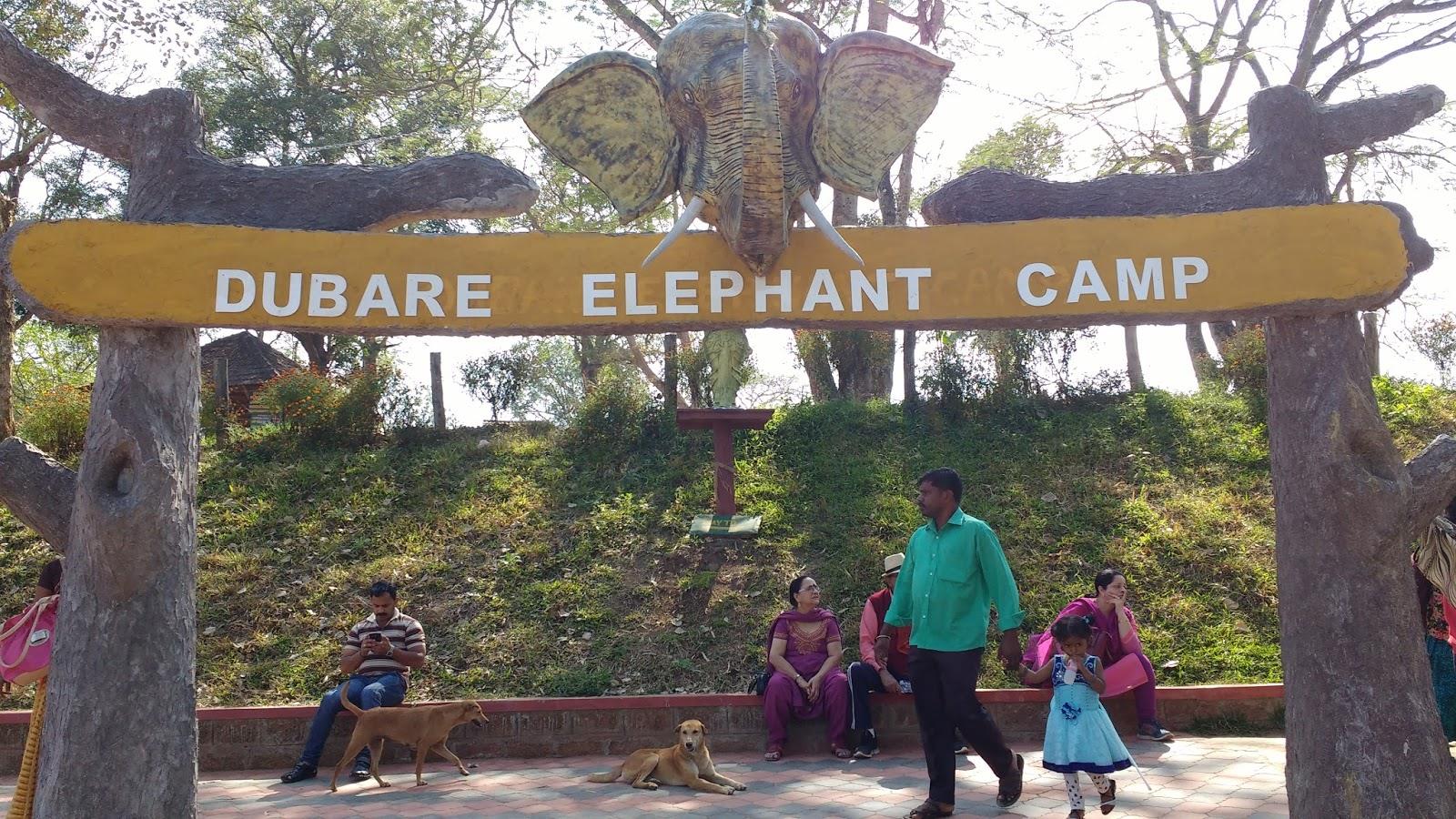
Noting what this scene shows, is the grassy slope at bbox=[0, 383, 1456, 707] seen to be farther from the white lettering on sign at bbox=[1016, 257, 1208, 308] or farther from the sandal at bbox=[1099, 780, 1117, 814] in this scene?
the white lettering on sign at bbox=[1016, 257, 1208, 308]

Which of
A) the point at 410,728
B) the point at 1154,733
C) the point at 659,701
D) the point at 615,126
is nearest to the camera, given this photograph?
the point at 615,126

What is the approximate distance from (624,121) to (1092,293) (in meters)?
2.05

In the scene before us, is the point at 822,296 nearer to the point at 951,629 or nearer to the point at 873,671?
the point at 951,629

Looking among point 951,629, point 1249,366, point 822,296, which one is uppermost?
A: point 1249,366

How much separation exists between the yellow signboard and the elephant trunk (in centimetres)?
16

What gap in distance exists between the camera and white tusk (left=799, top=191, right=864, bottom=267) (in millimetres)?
4508

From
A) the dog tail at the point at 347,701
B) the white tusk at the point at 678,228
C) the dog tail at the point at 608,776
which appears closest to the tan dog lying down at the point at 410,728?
the dog tail at the point at 347,701

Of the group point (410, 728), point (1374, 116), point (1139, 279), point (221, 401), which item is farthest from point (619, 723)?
point (221, 401)

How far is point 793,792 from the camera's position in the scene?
582cm

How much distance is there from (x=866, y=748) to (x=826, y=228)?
11.6ft

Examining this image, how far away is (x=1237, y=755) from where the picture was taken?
6.29 m

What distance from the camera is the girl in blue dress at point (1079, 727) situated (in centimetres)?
476

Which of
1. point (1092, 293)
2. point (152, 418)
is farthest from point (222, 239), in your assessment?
point (1092, 293)

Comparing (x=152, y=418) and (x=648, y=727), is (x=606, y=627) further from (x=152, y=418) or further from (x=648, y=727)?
(x=152, y=418)
